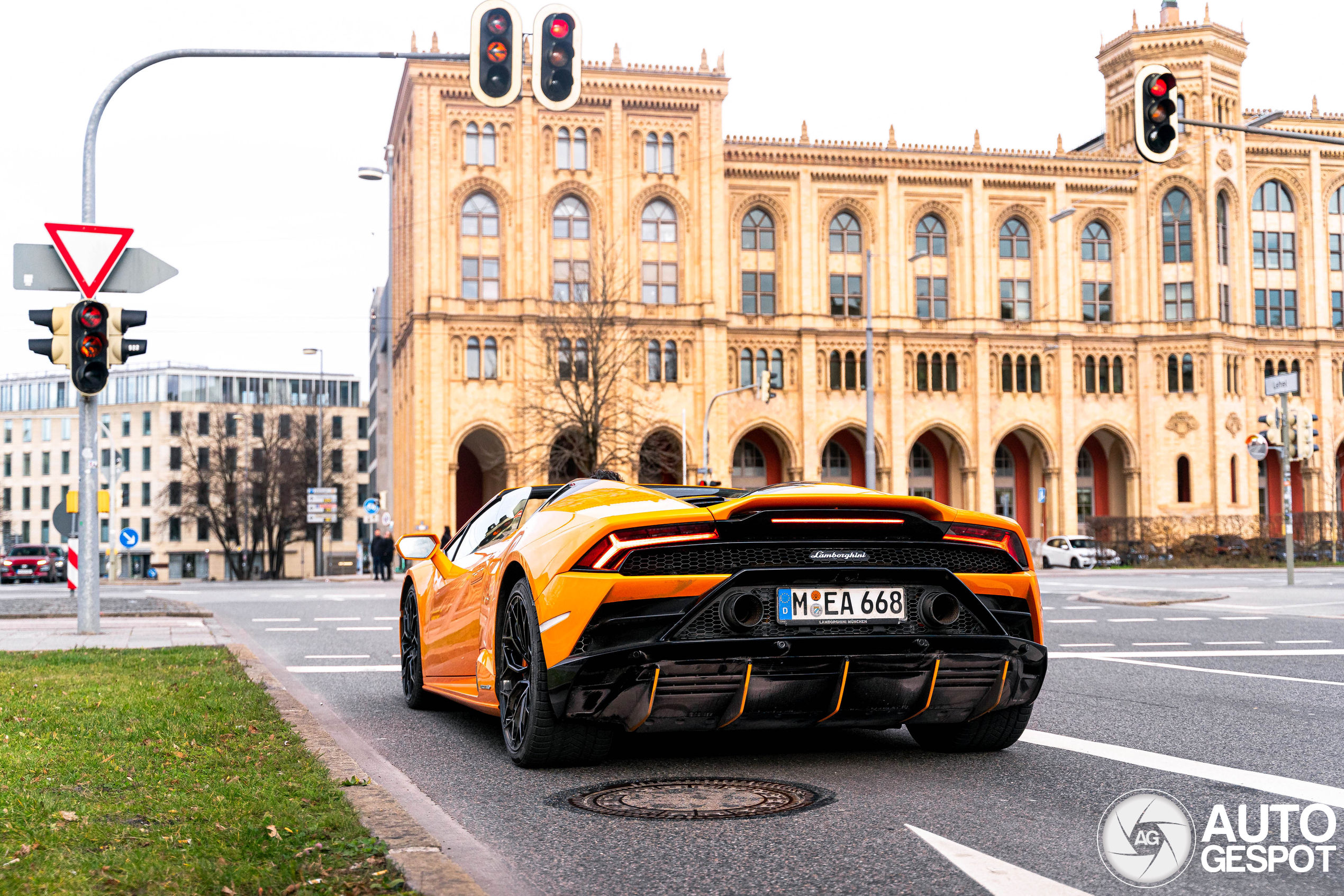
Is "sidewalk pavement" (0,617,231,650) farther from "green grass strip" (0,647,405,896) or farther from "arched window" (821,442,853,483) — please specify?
"arched window" (821,442,853,483)

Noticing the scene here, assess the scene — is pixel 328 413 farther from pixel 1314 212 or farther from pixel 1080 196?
pixel 1314 212

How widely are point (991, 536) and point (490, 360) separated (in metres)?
51.8

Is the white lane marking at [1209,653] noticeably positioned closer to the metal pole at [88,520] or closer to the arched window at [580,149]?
the metal pole at [88,520]

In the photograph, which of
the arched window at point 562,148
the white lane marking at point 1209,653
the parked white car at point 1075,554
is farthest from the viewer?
the arched window at point 562,148

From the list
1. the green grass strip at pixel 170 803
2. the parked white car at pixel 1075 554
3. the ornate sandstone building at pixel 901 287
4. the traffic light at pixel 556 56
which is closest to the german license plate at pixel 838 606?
the green grass strip at pixel 170 803

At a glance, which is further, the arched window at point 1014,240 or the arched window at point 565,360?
the arched window at point 1014,240

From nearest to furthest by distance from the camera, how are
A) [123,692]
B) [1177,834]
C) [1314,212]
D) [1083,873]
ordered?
[1083,873], [1177,834], [123,692], [1314,212]

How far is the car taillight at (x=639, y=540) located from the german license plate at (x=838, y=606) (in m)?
0.38

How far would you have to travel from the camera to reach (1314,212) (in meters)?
66.4

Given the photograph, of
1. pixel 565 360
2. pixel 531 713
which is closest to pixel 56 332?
pixel 531 713

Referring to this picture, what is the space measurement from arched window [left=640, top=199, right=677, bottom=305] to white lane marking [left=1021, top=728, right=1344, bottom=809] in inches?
2053

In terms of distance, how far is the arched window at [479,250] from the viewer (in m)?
56.5

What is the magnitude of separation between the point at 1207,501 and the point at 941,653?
6262 centimetres

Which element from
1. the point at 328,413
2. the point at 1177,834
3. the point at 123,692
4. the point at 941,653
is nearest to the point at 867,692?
the point at 941,653
